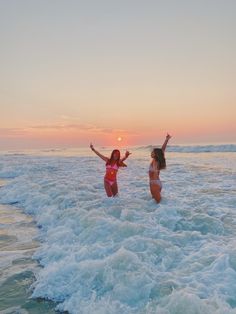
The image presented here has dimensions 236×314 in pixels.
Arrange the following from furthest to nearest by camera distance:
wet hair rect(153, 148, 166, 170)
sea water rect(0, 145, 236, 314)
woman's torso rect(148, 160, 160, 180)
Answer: woman's torso rect(148, 160, 160, 180)
wet hair rect(153, 148, 166, 170)
sea water rect(0, 145, 236, 314)

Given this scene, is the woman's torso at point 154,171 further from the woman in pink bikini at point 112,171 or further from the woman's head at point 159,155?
the woman in pink bikini at point 112,171

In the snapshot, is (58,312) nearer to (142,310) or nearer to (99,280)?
(99,280)

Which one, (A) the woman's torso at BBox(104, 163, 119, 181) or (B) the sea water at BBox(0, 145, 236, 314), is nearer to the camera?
(B) the sea water at BBox(0, 145, 236, 314)

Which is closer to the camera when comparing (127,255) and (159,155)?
(127,255)

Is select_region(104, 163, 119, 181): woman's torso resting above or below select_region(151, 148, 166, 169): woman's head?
below

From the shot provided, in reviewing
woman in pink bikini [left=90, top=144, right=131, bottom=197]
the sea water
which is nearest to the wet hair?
the sea water

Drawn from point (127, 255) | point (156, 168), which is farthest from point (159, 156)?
point (127, 255)

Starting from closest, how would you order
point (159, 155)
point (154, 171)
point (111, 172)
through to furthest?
point (159, 155)
point (154, 171)
point (111, 172)

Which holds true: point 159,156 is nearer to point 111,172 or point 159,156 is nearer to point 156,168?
point 156,168

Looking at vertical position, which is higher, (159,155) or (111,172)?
(159,155)

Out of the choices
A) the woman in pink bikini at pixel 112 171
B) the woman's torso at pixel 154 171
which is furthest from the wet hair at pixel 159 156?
the woman in pink bikini at pixel 112 171

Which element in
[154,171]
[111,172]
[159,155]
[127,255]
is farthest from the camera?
[111,172]

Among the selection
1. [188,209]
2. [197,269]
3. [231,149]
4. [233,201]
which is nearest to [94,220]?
[188,209]

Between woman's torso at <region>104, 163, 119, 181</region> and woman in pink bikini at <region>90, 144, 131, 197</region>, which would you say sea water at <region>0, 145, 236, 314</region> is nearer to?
woman in pink bikini at <region>90, 144, 131, 197</region>
